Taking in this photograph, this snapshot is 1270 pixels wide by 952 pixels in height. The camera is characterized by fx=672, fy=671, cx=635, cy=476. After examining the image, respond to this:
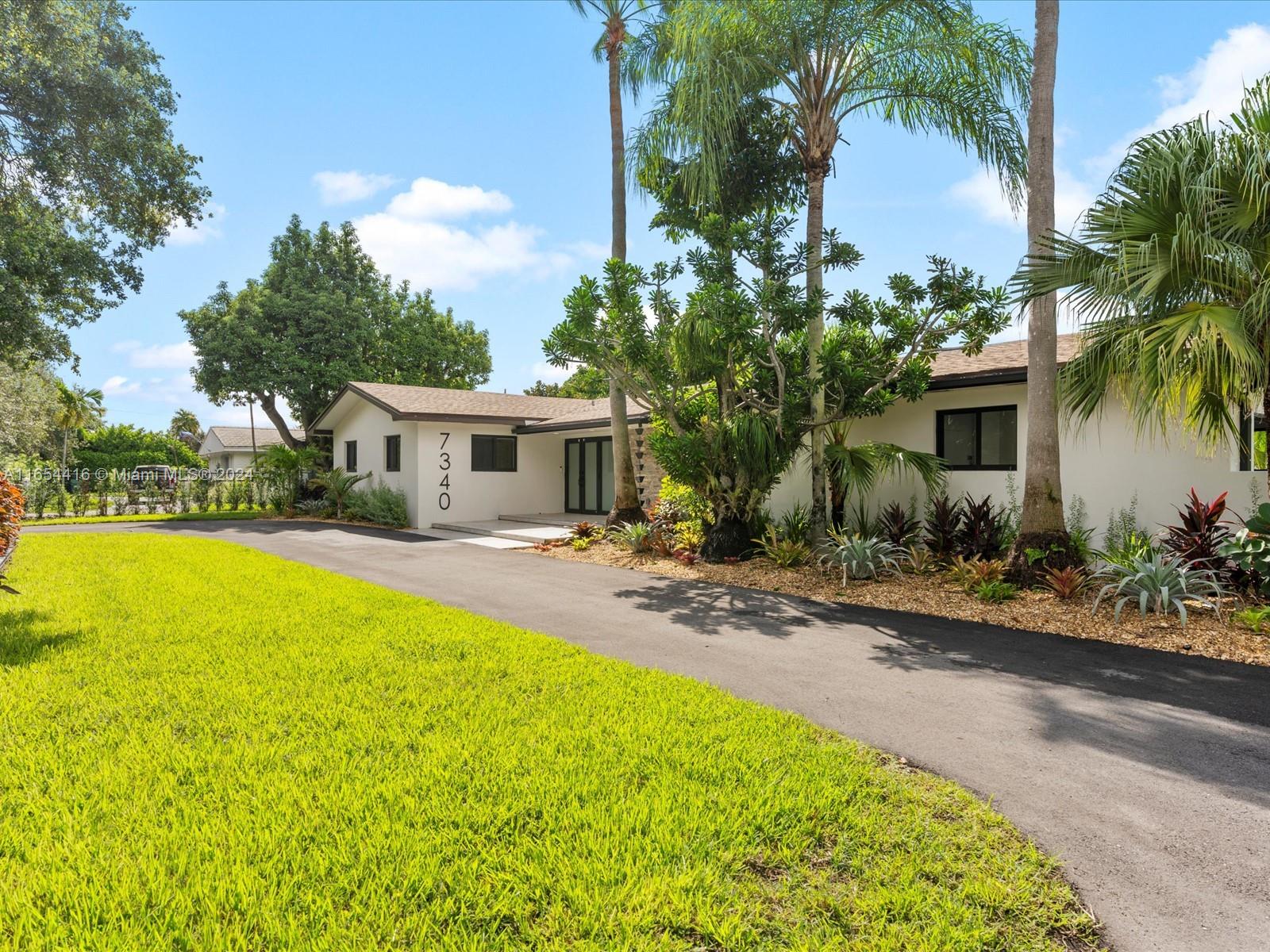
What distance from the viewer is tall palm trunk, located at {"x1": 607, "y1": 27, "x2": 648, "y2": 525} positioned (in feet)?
44.6

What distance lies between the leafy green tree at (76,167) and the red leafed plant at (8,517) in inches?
432

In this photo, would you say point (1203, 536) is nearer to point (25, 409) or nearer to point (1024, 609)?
point (1024, 609)

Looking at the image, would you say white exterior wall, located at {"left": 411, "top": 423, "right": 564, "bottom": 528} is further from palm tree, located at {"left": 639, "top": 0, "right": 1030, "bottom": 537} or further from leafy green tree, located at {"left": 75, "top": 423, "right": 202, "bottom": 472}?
leafy green tree, located at {"left": 75, "top": 423, "right": 202, "bottom": 472}

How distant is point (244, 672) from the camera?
15.3 feet

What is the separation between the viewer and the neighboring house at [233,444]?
42000mm

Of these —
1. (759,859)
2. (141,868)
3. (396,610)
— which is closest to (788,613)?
(396,610)

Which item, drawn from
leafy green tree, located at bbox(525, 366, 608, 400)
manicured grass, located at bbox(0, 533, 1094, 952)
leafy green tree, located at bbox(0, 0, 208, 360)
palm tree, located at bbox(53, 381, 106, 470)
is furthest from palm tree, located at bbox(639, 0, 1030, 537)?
palm tree, located at bbox(53, 381, 106, 470)

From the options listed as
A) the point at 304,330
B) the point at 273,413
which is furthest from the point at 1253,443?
the point at 273,413

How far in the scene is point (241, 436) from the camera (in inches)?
1743

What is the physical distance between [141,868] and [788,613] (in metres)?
5.85

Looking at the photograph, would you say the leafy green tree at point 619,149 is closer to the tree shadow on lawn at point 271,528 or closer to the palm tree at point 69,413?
the tree shadow on lawn at point 271,528

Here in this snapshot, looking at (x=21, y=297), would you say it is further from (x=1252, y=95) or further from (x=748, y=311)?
(x=1252, y=95)

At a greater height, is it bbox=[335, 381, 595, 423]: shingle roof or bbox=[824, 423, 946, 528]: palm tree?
bbox=[335, 381, 595, 423]: shingle roof

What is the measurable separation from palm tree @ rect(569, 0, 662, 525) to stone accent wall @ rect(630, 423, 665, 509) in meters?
1.85
